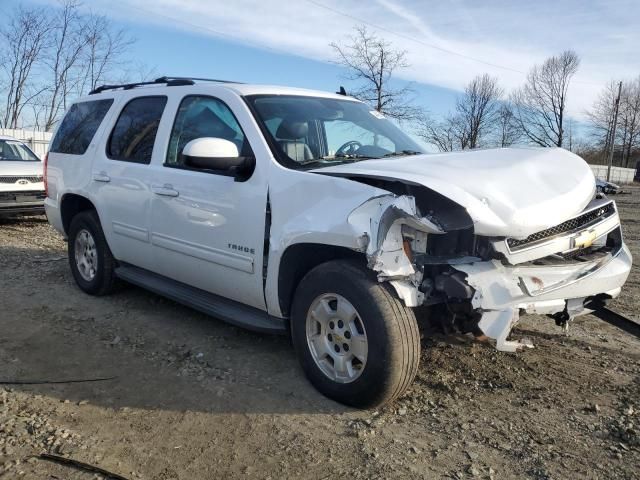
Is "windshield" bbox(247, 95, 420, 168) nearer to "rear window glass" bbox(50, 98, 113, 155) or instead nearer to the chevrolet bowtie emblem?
the chevrolet bowtie emblem

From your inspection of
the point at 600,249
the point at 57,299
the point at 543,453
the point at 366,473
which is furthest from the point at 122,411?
the point at 600,249

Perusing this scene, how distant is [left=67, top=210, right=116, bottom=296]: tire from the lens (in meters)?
5.28

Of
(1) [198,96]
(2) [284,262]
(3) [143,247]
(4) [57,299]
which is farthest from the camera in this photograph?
(4) [57,299]

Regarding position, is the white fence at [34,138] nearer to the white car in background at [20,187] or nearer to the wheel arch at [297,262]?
the white car in background at [20,187]

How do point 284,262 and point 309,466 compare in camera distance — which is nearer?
point 309,466

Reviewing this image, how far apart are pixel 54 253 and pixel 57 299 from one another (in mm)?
2547

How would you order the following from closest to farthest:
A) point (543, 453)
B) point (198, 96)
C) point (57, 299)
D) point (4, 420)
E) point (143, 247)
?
point (543, 453) → point (4, 420) → point (198, 96) → point (143, 247) → point (57, 299)

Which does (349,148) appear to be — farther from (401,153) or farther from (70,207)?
(70,207)

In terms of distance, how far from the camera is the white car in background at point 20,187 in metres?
9.94

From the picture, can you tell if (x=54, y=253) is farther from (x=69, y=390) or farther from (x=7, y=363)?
(x=69, y=390)

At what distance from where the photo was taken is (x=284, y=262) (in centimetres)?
346

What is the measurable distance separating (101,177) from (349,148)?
2381 mm

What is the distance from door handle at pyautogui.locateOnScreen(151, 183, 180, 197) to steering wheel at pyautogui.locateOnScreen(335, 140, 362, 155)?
123 cm

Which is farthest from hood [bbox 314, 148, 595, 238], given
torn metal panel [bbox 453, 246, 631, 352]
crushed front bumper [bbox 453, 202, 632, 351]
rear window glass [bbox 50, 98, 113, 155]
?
rear window glass [bbox 50, 98, 113, 155]
